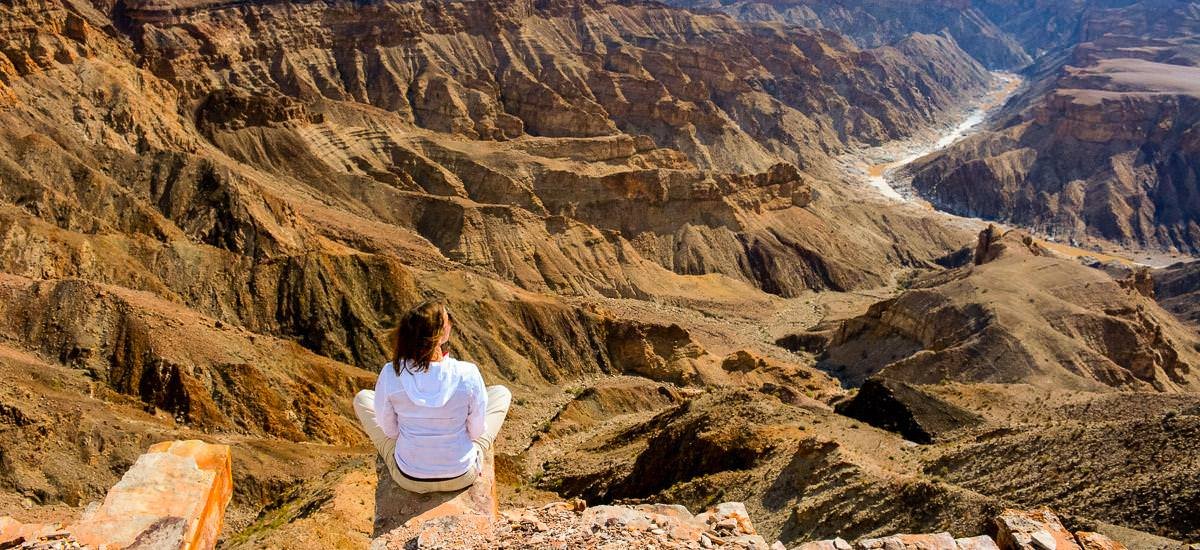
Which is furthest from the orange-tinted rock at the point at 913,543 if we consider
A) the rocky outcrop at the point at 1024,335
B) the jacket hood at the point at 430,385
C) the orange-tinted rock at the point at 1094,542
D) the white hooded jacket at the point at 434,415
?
the rocky outcrop at the point at 1024,335

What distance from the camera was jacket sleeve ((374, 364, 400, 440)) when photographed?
9281 mm

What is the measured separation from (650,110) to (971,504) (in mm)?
109151

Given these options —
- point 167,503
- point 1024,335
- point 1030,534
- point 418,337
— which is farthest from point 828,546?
point 1024,335

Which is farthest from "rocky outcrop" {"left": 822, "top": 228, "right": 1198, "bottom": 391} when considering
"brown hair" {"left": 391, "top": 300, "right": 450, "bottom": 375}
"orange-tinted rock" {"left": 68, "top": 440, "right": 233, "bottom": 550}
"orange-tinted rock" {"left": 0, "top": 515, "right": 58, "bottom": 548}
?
"orange-tinted rock" {"left": 0, "top": 515, "right": 58, "bottom": 548}

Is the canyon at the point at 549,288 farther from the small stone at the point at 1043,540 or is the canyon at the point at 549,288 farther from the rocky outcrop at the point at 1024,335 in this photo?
the small stone at the point at 1043,540

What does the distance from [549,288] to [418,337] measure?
184ft

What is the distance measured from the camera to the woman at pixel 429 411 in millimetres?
9102

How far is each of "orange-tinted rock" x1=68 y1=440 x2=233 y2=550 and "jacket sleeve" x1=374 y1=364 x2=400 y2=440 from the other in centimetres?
272

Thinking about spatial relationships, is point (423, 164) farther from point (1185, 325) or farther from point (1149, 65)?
point (1149, 65)

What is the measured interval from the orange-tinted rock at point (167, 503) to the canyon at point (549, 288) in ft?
12.2

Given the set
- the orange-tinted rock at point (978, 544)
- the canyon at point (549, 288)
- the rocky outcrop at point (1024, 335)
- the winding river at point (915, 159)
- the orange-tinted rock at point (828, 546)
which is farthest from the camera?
the winding river at point (915, 159)

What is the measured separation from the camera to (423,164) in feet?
258

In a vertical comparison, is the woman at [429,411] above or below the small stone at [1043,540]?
above

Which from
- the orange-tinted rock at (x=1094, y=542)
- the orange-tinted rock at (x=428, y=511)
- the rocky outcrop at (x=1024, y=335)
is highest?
the orange-tinted rock at (x=428, y=511)
